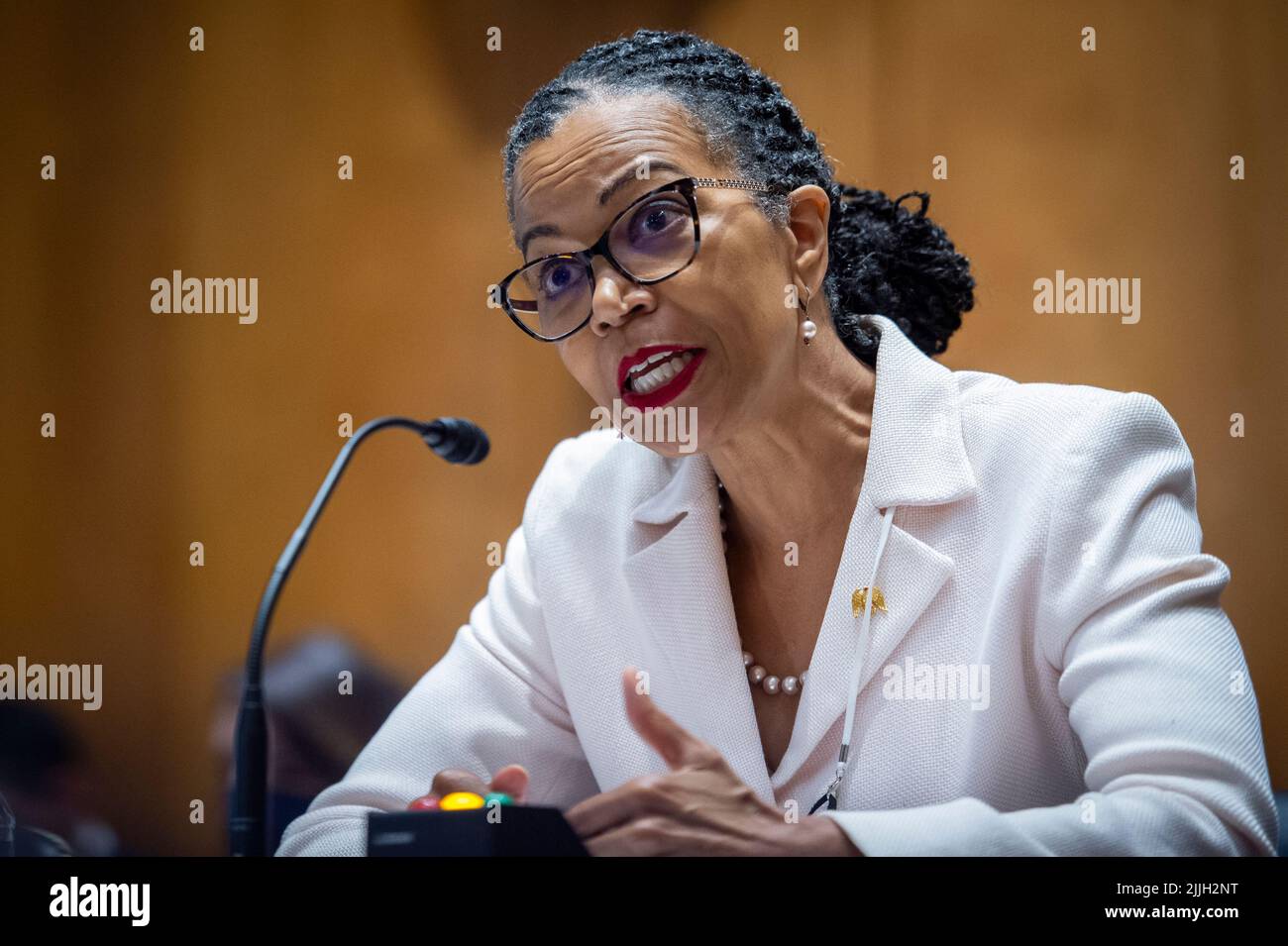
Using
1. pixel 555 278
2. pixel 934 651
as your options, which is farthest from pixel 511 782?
pixel 555 278

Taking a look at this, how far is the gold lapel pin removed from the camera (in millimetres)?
1465

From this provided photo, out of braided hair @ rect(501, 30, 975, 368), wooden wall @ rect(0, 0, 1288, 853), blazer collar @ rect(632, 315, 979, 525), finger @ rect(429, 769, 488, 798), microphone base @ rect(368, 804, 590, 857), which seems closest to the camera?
microphone base @ rect(368, 804, 590, 857)

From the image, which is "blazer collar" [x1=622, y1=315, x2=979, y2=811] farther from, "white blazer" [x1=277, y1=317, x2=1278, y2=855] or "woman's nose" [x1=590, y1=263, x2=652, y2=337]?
"woman's nose" [x1=590, y1=263, x2=652, y2=337]

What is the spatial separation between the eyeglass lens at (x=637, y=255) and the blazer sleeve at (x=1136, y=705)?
555 mm

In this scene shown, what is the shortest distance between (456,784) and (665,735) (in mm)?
305

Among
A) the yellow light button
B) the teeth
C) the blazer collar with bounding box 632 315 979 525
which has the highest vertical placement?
the teeth

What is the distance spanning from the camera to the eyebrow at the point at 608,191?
150cm

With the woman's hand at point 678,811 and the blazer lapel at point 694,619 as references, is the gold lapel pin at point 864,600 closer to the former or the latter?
the blazer lapel at point 694,619

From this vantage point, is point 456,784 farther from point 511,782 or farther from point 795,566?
point 795,566

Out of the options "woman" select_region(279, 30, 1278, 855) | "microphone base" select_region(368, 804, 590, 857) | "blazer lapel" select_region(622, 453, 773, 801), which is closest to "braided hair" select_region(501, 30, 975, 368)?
"woman" select_region(279, 30, 1278, 855)

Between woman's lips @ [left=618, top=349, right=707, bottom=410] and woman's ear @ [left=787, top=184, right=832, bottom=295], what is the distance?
236 mm

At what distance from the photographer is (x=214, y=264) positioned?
2.07 metres

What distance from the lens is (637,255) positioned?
4.94 ft
